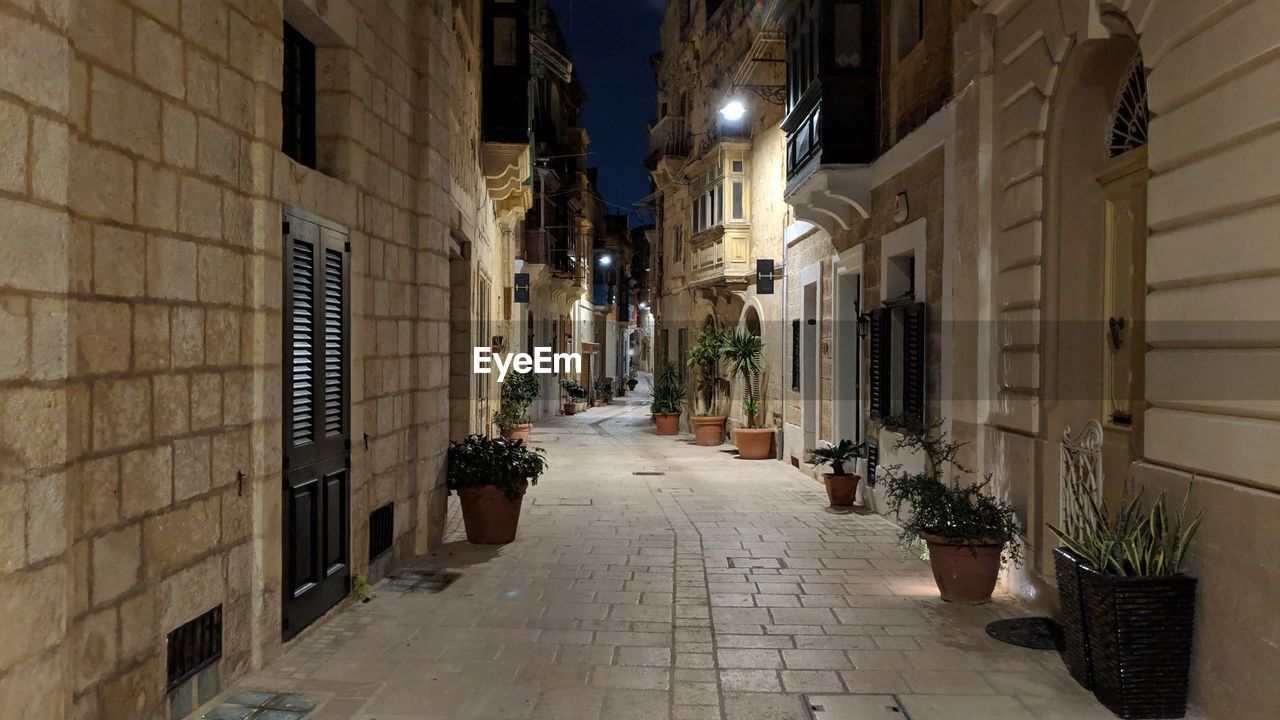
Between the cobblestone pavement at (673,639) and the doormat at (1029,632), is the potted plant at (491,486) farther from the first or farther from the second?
the doormat at (1029,632)

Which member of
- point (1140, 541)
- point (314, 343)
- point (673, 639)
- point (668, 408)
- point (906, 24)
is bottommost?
point (673, 639)

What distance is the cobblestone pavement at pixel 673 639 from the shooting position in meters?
4.50

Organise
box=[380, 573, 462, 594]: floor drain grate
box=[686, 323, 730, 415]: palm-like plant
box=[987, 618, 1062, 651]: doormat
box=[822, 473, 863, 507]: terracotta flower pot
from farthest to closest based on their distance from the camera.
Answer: box=[686, 323, 730, 415]: palm-like plant → box=[822, 473, 863, 507]: terracotta flower pot → box=[380, 573, 462, 594]: floor drain grate → box=[987, 618, 1062, 651]: doormat

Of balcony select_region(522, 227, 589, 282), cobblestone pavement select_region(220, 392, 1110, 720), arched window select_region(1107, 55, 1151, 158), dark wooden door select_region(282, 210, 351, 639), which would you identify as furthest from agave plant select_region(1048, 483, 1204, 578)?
balcony select_region(522, 227, 589, 282)

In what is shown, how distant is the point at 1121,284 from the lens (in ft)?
18.9

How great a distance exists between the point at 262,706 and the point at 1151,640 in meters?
4.41

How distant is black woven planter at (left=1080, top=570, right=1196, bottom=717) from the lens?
13.7 feet

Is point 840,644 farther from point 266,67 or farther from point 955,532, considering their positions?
point 266,67

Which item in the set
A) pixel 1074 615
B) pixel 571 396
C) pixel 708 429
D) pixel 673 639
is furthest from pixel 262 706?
pixel 571 396

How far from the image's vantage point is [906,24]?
32.2 feet

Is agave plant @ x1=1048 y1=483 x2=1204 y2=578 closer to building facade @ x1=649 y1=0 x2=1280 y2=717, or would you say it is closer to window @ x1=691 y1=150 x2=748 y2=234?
building facade @ x1=649 y1=0 x2=1280 y2=717

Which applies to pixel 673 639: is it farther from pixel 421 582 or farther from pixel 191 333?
pixel 191 333

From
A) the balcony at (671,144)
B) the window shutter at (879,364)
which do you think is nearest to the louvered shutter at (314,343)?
the window shutter at (879,364)

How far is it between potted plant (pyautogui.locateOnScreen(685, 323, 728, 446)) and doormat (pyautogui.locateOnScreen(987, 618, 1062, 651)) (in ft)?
40.2
